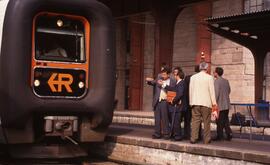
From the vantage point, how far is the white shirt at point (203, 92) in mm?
9195

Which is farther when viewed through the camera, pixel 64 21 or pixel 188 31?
pixel 188 31

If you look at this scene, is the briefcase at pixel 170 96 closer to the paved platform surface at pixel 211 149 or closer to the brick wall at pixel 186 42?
the paved platform surface at pixel 211 149

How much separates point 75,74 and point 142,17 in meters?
23.8

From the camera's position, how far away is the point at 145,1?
25.5 metres

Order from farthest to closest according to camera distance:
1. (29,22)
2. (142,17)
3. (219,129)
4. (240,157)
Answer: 1. (142,17)
2. (219,129)
3. (29,22)
4. (240,157)

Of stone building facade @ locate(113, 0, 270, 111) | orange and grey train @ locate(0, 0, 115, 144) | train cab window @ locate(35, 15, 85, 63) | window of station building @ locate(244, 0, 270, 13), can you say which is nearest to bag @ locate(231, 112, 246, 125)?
orange and grey train @ locate(0, 0, 115, 144)

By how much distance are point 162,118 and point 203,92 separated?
137 centimetres

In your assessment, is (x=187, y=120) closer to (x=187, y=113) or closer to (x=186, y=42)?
(x=187, y=113)

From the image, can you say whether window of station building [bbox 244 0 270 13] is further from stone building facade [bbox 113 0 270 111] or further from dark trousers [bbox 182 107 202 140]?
dark trousers [bbox 182 107 202 140]

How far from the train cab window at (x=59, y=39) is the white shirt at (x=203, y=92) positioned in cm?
230

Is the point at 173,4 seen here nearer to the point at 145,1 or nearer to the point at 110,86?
the point at 145,1

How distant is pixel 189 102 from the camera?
9.75m

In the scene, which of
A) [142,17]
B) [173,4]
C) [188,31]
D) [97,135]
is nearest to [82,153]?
[97,135]

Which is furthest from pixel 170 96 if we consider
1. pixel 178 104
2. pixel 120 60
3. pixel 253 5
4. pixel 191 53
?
pixel 120 60
